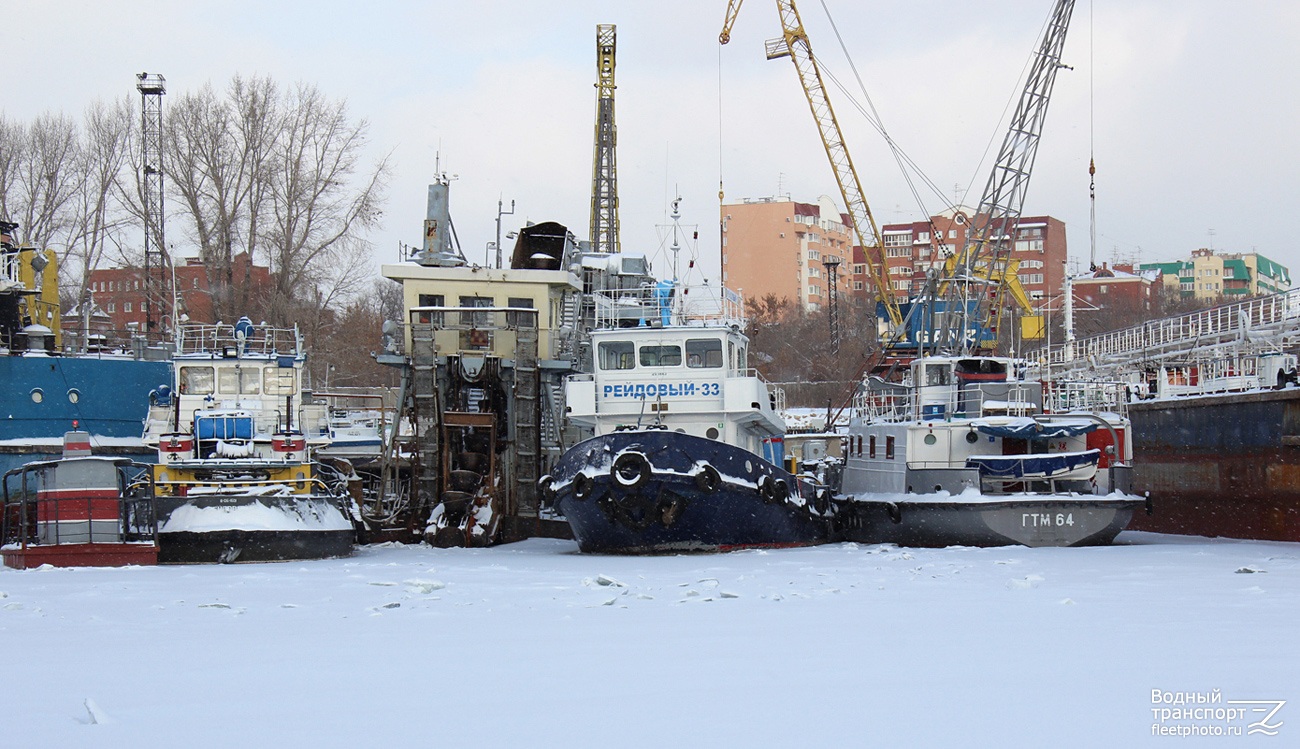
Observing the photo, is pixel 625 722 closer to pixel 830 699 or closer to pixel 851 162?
pixel 830 699

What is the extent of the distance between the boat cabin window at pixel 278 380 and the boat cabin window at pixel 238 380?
0.15 metres

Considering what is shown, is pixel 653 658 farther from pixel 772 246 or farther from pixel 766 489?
pixel 772 246

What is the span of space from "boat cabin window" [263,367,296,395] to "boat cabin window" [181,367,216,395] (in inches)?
39.5

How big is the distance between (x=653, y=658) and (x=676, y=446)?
11.6 meters

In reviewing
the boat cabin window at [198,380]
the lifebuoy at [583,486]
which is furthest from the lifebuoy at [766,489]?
the boat cabin window at [198,380]

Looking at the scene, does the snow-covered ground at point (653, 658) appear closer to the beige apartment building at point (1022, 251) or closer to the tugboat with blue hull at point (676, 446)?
the tugboat with blue hull at point (676, 446)

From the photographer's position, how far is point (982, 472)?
22750 mm

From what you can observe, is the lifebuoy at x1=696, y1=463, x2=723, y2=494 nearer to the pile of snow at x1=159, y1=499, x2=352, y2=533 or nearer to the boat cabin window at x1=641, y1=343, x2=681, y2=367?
the boat cabin window at x1=641, y1=343, x2=681, y2=367

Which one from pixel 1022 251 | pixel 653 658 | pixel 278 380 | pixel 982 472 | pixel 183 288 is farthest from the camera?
pixel 1022 251

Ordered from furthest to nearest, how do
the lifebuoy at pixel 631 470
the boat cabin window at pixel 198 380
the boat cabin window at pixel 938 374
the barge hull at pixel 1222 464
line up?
1. the boat cabin window at pixel 938 374
2. the boat cabin window at pixel 198 380
3. the barge hull at pixel 1222 464
4. the lifebuoy at pixel 631 470

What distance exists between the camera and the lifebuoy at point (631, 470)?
20.9 meters

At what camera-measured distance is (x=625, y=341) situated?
23.8m

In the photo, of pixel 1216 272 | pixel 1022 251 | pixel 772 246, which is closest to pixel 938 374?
pixel 772 246

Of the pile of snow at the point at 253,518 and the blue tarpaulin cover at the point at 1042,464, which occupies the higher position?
the blue tarpaulin cover at the point at 1042,464
